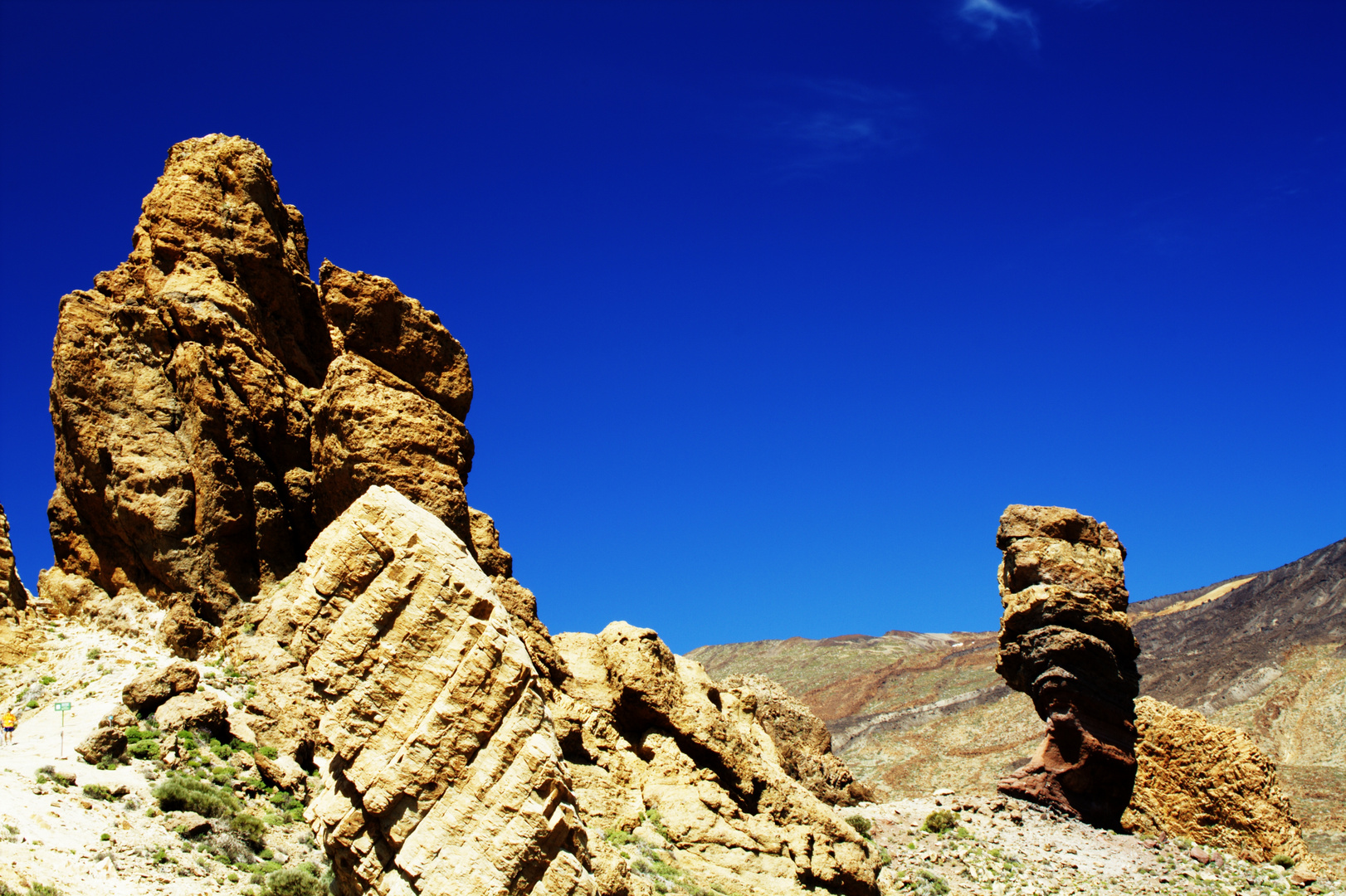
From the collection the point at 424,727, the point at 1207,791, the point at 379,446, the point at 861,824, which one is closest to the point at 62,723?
the point at 379,446

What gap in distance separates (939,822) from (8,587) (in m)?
26.2

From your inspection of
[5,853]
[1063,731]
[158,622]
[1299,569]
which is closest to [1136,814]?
[1063,731]

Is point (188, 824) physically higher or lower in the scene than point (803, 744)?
lower

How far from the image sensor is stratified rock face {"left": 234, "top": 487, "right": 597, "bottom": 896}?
40.4ft

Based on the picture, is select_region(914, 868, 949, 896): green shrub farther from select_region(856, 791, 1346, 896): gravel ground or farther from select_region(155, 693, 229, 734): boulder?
select_region(155, 693, 229, 734): boulder

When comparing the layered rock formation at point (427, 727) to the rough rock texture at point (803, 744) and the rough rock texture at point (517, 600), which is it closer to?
the rough rock texture at point (517, 600)

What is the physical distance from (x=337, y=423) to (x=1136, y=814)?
1119 inches

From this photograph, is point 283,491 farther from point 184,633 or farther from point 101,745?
point 101,745

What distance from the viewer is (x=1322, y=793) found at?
46.0m

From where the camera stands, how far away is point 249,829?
52.7 feet

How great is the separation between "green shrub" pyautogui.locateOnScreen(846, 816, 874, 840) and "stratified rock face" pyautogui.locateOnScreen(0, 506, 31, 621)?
74.0 feet

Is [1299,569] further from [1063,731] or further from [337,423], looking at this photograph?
[337,423]

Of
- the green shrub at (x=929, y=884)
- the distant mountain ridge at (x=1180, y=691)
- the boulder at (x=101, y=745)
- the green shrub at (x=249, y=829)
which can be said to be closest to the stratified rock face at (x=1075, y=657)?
the distant mountain ridge at (x=1180, y=691)

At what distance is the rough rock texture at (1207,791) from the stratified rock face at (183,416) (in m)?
28.0
